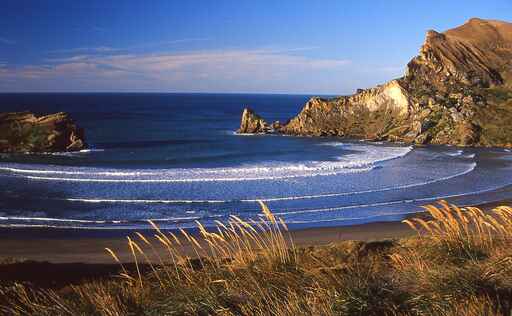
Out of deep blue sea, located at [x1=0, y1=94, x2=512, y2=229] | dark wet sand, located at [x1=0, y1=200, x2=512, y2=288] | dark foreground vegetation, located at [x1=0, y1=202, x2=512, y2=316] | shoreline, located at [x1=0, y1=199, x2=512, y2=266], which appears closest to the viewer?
dark foreground vegetation, located at [x1=0, y1=202, x2=512, y2=316]

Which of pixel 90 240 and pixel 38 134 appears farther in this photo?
pixel 38 134

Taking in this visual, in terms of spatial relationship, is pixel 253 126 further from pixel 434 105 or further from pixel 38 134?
pixel 38 134

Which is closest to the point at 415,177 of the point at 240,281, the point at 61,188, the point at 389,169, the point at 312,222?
the point at 389,169

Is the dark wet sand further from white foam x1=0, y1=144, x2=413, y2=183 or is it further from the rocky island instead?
the rocky island

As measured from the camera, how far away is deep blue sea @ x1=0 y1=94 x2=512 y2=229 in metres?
22.1

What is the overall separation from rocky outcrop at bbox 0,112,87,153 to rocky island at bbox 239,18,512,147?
83.7 feet

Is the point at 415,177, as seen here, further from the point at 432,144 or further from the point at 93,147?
the point at 93,147

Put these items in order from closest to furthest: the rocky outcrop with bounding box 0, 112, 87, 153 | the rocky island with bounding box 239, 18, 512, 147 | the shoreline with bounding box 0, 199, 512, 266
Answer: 1. the shoreline with bounding box 0, 199, 512, 266
2. the rocky outcrop with bounding box 0, 112, 87, 153
3. the rocky island with bounding box 239, 18, 512, 147

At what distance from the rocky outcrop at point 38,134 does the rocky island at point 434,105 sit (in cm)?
2552

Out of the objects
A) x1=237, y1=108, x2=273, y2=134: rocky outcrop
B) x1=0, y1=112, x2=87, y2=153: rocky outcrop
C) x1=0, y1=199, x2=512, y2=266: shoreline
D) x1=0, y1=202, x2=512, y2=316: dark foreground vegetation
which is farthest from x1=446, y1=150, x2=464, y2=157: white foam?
x1=0, y1=202, x2=512, y2=316: dark foreground vegetation

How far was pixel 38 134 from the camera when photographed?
4556 centimetres

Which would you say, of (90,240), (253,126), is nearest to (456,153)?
(253,126)

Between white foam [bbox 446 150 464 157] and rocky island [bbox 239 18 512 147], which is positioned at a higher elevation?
rocky island [bbox 239 18 512 147]

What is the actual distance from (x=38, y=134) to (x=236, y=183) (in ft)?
78.1
